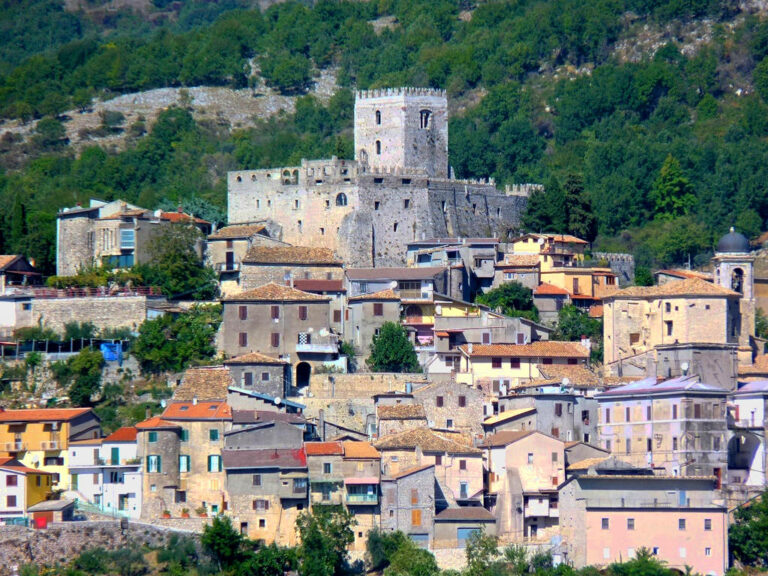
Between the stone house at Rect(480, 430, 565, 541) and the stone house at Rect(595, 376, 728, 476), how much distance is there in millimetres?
3091

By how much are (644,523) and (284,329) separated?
17.2 metres

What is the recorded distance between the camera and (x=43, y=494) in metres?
64.6

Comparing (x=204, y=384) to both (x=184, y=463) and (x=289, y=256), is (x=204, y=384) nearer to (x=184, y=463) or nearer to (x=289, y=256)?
(x=184, y=463)

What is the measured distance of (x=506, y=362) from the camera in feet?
235

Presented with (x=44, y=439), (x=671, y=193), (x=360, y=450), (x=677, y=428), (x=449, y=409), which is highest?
(x=671, y=193)

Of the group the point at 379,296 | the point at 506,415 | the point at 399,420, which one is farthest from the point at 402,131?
the point at 399,420

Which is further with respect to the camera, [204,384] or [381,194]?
[381,194]

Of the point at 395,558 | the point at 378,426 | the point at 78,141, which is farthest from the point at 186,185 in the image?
the point at 395,558

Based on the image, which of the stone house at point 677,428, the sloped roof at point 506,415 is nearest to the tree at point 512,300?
the sloped roof at point 506,415

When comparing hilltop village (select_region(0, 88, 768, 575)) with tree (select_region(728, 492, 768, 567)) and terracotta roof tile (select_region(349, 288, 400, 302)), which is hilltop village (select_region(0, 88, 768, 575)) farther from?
tree (select_region(728, 492, 768, 567))

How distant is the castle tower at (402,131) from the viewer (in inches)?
3354

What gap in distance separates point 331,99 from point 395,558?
253ft

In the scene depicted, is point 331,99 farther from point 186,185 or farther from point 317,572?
point 317,572

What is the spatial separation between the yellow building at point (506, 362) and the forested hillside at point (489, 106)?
50.7 ft
